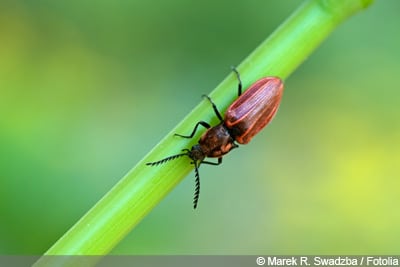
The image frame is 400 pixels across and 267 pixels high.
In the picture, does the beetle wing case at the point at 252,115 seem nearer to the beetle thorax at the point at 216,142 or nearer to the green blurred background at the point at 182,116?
the beetle thorax at the point at 216,142

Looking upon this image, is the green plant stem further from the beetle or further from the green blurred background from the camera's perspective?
the green blurred background

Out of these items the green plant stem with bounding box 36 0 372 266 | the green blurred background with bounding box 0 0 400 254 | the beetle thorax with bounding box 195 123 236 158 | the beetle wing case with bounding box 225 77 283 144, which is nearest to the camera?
the green plant stem with bounding box 36 0 372 266

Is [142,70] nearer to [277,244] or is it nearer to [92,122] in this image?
[92,122]

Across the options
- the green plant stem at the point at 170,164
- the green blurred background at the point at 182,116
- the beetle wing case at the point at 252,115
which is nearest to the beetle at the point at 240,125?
the beetle wing case at the point at 252,115

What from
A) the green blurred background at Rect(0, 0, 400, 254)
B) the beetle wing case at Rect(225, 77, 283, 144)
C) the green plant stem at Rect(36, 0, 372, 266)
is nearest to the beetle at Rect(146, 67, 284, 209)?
the beetle wing case at Rect(225, 77, 283, 144)

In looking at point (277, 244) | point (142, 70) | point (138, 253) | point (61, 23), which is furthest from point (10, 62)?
point (277, 244)

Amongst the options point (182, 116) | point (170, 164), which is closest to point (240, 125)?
point (170, 164)
